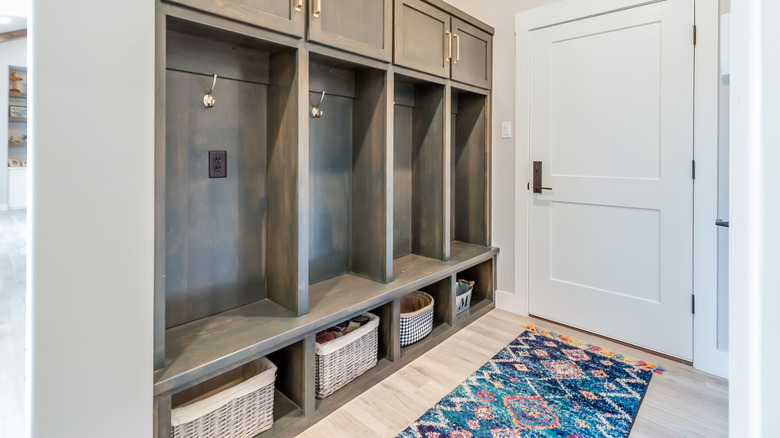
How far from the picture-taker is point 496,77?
291 centimetres

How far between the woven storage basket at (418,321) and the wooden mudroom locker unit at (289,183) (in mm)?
52

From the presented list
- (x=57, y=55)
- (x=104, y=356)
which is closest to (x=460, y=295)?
(x=104, y=356)

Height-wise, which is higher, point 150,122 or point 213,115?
point 213,115

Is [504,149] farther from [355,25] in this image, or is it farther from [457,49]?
[355,25]

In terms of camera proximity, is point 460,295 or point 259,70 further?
point 460,295

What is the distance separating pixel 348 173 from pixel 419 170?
24.4 inches

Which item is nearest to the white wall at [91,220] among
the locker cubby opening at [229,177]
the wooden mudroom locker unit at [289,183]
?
the wooden mudroom locker unit at [289,183]

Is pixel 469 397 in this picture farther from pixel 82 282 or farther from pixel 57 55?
pixel 57 55

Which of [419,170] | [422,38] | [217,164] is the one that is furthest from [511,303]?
[217,164]

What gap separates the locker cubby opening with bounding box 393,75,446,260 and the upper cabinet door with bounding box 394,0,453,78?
0.17 metres

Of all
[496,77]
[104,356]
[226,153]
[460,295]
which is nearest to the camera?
[104,356]

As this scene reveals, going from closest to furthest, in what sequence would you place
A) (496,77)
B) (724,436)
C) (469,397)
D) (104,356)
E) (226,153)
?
(104,356) → (724,436) → (226,153) → (469,397) → (496,77)

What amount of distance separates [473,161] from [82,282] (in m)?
2.52

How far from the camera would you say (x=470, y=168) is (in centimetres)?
304
